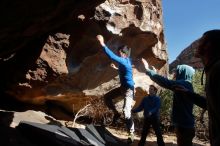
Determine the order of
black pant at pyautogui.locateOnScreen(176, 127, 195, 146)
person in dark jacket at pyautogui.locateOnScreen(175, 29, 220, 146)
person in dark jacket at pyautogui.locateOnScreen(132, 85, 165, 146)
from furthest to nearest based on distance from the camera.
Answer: person in dark jacket at pyautogui.locateOnScreen(132, 85, 165, 146)
black pant at pyautogui.locateOnScreen(176, 127, 195, 146)
person in dark jacket at pyautogui.locateOnScreen(175, 29, 220, 146)

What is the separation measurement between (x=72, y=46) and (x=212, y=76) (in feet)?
22.0

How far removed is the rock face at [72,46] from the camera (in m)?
6.62

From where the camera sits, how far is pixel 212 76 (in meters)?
2.71

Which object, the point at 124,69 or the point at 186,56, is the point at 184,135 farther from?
the point at 186,56

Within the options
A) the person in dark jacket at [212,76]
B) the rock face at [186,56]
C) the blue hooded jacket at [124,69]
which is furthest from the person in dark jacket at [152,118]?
the rock face at [186,56]

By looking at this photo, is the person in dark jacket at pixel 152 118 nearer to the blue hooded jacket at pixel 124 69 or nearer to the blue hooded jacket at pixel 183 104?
the blue hooded jacket at pixel 124 69

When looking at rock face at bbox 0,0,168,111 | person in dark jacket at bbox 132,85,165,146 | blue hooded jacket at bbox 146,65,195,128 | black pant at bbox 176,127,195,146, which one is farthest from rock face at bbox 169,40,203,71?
black pant at bbox 176,127,195,146

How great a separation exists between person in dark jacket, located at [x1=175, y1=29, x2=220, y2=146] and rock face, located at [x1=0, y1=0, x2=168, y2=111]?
3.32 m

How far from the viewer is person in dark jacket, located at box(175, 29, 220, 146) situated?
2653mm

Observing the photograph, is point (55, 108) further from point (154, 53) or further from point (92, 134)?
point (154, 53)

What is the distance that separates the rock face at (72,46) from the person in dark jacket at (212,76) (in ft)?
10.9

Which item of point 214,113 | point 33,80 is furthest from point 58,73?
point 214,113

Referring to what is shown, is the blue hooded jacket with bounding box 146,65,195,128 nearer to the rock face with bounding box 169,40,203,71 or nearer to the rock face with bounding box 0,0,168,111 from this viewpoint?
the rock face with bounding box 0,0,168,111

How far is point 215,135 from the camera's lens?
275 cm
